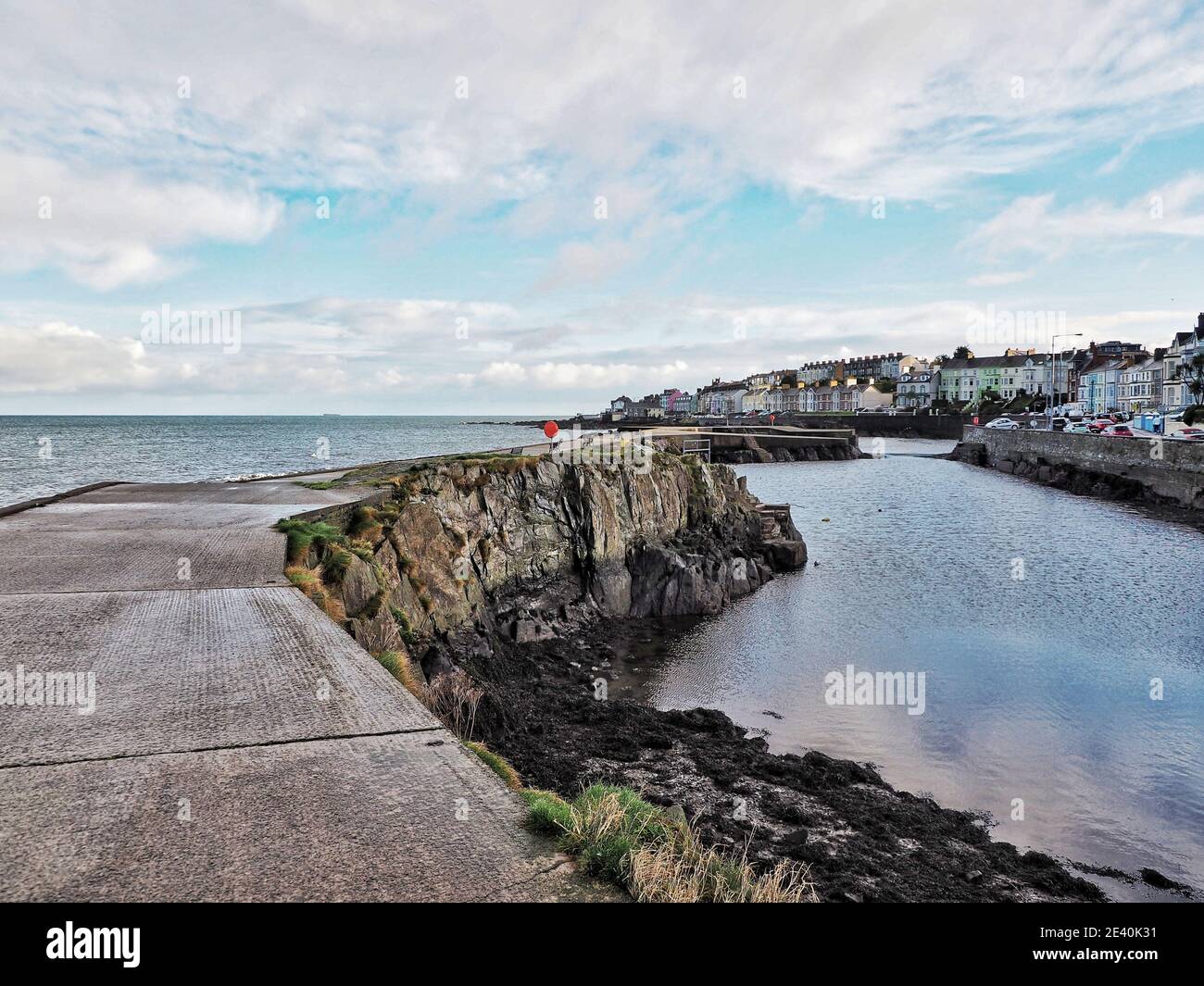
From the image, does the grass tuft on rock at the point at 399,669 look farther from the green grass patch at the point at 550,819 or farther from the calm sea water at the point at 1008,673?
the calm sea water at the point at 1008,673

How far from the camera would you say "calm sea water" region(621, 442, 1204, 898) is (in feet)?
40.7

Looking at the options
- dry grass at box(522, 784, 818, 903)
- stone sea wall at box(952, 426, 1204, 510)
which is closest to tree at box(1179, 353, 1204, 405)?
stone sea wall at box(952, 426, 1204, 510)

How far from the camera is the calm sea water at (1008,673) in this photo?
40.7 feet

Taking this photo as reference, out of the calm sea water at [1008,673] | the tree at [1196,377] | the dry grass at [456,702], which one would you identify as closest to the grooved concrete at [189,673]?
the dry grass at [456,702]

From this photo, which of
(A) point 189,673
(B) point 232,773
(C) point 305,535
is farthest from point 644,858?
(C) point 305,535

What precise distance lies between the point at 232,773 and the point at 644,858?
2.72 m

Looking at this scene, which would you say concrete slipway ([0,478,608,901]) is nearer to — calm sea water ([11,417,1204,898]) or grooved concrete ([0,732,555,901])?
grooved concrete ([0,732,555,901])

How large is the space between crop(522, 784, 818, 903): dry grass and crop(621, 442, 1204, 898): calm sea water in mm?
8557

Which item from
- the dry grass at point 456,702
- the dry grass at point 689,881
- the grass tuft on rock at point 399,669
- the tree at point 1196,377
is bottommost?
the dry grass at point 456,702

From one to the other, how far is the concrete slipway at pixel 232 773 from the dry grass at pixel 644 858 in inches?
7.3

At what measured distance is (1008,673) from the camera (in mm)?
18672

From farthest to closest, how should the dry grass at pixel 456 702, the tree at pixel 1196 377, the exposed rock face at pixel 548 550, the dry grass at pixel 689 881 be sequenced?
1. the tree at pixel 1196 377
2. the exposed rock face at pixel 548 550
3. the dry grass at pixel 456 702
4. the dry grass at pixel 689 881

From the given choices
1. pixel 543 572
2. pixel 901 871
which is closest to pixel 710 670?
pixel 543 572
